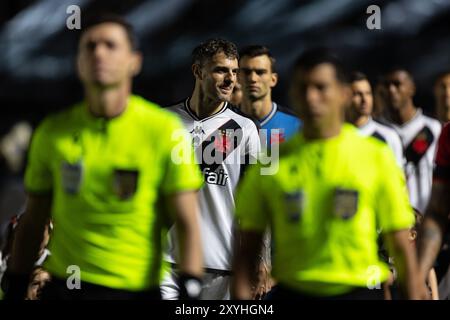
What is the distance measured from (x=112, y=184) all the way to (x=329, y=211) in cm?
100

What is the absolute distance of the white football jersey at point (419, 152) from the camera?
11.7m

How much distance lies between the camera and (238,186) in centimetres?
855

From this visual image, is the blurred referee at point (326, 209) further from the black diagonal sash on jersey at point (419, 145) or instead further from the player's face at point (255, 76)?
the black diagonal sash on jersey at point (419, 145)

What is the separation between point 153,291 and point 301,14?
358 inches

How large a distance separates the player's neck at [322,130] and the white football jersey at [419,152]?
5596 mm

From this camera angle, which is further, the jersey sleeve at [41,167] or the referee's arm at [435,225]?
the referee's arm at [435,225]

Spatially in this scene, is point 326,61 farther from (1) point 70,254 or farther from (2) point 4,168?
(2) point 4,168

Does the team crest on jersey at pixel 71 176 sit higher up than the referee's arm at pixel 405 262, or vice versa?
the team crest on jersey at pixel 71 176

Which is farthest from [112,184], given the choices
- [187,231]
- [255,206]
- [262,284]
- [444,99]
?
[444,99]

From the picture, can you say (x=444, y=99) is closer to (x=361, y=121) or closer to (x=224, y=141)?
(x=361, y=121)

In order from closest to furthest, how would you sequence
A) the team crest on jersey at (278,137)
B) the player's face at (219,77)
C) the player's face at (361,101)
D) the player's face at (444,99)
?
the player's face at (219,77) < the team crest on jersey at (278,137) < the player's face at (361,101) < the player's face at (444,99)

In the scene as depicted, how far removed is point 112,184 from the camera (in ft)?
19.2

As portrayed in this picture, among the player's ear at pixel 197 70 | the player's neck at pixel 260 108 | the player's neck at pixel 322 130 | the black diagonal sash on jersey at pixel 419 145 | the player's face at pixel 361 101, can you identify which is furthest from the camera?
the black diagonal sash on jersey at pixel 419 145

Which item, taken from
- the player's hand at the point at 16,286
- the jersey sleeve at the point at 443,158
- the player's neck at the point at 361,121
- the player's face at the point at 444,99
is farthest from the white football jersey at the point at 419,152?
the player's hand at the point at 16,286
